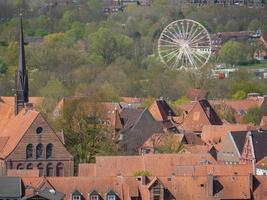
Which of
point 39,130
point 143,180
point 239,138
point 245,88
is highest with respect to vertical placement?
point 245,88

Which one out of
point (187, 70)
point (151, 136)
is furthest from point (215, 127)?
point (187, 70)

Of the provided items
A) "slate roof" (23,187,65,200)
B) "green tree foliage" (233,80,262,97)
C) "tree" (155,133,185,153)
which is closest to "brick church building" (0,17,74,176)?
"tree" (155,133,185,153)

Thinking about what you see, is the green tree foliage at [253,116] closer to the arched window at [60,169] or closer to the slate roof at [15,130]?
the slate roof at [15,130]

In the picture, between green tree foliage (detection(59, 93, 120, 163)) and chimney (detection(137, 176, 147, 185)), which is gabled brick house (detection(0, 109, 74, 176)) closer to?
green tree foliage (detection(59, 93, 120, 163))

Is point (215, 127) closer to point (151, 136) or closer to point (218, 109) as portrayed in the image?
point (151, 136)

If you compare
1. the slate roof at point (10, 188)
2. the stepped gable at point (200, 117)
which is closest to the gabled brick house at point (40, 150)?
the slate roof at point (10, 188)

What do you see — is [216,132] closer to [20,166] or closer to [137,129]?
[137,129]

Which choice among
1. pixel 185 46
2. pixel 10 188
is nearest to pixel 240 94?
pixel 185 46
